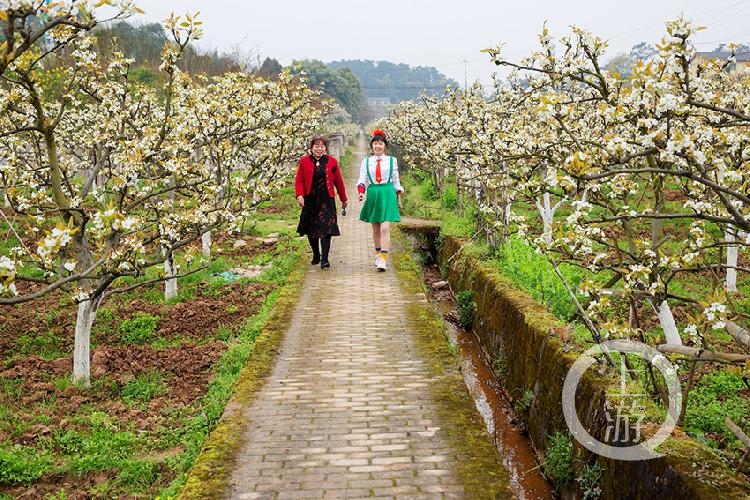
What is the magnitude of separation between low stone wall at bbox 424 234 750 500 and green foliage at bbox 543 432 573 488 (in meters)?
0.07

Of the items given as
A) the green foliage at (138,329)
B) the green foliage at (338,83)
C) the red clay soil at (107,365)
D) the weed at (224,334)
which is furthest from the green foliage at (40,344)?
the green foliage at (338,83)

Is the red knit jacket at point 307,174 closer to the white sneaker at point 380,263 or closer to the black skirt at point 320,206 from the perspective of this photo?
the black skirt at point 320,206

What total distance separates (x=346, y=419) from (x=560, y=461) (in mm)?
1708

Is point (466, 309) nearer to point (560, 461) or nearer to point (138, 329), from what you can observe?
point (138, 329)

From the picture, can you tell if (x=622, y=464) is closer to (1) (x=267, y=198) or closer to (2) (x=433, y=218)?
(1) (x=267, y=198)

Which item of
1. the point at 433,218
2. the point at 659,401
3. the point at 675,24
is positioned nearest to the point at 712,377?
the point at 659,401

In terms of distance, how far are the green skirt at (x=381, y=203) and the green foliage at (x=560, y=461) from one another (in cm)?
522

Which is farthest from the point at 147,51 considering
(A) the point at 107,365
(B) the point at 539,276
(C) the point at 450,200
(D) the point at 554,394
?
(D) the point at 554,394

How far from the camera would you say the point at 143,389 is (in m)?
6.86

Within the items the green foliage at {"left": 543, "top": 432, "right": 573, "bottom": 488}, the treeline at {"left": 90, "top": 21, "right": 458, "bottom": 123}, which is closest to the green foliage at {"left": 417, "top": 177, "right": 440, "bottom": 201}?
the treeline at {"left": 90, "top": 21, "right": 458, "bottom": 123}

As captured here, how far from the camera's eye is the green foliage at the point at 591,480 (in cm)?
449

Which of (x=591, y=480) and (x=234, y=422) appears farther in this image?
(x=234, y=422)

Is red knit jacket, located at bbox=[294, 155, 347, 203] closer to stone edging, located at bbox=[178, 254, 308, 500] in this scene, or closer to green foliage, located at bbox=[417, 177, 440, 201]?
stone edging, located at bbox=[178, 254, 308, 500]

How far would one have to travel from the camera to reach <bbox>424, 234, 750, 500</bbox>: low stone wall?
11.7 ft
